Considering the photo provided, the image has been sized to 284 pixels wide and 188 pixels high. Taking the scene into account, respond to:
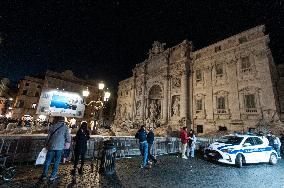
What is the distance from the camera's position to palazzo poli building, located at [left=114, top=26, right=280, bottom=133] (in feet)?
70.8

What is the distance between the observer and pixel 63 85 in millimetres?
47875

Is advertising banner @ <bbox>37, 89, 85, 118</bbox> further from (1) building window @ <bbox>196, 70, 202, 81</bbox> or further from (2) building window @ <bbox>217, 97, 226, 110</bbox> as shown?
(2) building window @ <bbox>217, 97, 226, 110</bbox>

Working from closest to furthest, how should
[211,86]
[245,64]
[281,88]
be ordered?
[245,64] → [281,88] → [211,86]

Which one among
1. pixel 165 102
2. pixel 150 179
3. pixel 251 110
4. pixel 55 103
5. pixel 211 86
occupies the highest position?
pixel 211 86

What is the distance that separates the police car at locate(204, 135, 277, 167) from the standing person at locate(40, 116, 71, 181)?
8.45m

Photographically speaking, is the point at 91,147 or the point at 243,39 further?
the point at 243,39

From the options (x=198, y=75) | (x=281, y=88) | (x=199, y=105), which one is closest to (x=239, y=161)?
(x=199, y=105)

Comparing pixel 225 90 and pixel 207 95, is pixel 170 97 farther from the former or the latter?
pixel 225 90

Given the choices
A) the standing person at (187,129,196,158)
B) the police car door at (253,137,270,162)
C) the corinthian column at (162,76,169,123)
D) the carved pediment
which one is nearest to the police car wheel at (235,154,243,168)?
the police car door at (253,137,270,162)

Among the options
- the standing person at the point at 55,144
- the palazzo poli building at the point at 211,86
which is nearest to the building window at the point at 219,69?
the palazzo poli building at the point at 211,86

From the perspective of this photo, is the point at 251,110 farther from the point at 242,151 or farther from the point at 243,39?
the point at 242,151

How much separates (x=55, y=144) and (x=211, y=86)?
25.0 meters

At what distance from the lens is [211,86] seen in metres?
26.7

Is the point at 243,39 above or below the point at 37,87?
above
